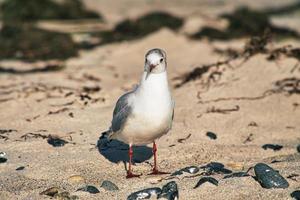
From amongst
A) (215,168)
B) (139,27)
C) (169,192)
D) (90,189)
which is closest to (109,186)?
(90,189)

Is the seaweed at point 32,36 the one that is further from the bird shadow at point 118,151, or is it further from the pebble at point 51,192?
the pebble at point 51,192

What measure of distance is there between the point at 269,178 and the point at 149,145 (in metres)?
1.58

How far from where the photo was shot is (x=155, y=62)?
4852mm

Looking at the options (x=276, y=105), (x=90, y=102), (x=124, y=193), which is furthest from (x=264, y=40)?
(x=124, y=193)

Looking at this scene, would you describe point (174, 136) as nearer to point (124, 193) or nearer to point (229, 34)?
point (124, 193)

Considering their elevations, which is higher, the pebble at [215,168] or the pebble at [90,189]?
the pebble at [90,189]

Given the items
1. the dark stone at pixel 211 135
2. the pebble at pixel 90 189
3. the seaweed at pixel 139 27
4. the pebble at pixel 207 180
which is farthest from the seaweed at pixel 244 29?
the pebble at pixel 90 189

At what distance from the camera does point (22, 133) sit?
21.1ft

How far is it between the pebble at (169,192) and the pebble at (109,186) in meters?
0.36

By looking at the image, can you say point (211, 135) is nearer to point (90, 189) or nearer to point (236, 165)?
point (236, 165)

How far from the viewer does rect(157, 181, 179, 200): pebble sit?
4672 mm

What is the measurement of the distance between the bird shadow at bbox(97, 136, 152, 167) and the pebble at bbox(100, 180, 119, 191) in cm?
68

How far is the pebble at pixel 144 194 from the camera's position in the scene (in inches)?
184

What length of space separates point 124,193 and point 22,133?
76.3 inches
